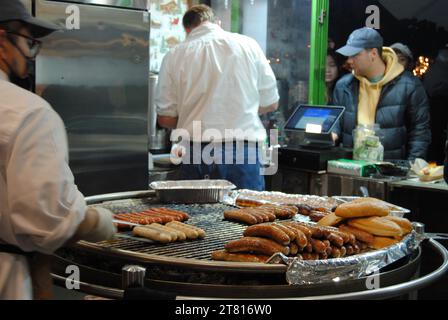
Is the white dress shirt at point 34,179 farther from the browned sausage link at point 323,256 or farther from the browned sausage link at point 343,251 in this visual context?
the browned sausage link at point 343,251

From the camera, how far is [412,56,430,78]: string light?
535 centimetres

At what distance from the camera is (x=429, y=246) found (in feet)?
9.91

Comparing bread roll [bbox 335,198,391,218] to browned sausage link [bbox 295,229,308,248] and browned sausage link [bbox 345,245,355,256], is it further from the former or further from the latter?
browned sausage link [bbox 295,229,308,248]

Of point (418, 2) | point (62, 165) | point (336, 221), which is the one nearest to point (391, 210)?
point (336, 221)

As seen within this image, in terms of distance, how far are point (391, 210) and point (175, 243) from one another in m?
1.28

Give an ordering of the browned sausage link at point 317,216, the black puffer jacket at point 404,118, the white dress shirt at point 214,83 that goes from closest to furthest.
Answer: the browned sausage link at point 317,216 → the white dress shirt at point 214,83 → the black puffer jacket at point 404,118

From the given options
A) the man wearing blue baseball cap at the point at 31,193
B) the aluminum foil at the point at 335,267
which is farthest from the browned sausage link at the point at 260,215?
the man wearing blue baseball cap at the point at 31,193

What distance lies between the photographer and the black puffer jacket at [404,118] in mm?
5121

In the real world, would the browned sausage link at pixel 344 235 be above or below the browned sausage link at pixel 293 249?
above

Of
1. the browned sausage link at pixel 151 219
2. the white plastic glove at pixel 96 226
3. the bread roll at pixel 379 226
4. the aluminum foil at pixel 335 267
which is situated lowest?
the aluminum foil at pixel 335 267

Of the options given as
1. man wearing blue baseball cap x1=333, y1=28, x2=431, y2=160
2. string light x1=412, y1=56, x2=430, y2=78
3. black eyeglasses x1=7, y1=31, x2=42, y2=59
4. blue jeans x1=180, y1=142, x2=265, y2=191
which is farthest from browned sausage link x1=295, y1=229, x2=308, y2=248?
string light x1=412, y1=56, x2=430, y2=78

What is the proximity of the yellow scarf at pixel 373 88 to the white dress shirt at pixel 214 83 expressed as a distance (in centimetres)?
130

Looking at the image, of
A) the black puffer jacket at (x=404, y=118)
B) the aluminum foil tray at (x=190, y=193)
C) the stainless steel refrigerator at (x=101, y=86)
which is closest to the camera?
the aluminum foil tray at (x=190, y=193)

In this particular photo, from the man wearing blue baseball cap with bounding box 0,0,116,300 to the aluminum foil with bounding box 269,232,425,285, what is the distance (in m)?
0.75
